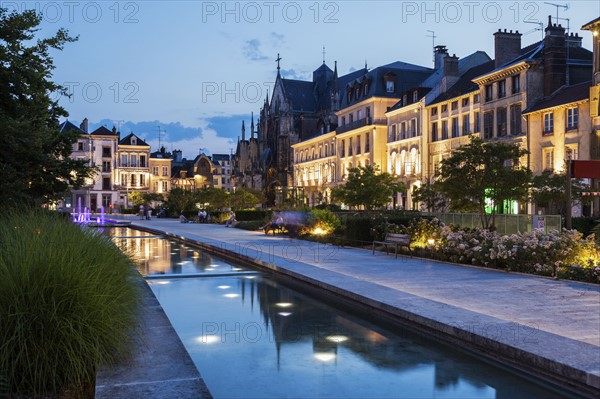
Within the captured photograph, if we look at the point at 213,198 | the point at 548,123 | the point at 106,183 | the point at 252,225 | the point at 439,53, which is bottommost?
the point at 252,225

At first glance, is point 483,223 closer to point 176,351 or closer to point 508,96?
point 176,351

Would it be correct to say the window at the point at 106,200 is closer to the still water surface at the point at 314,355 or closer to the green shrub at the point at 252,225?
the green shrub at the point at 252,225

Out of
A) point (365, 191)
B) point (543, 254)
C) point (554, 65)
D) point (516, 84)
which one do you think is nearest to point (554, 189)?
point (365, 191)

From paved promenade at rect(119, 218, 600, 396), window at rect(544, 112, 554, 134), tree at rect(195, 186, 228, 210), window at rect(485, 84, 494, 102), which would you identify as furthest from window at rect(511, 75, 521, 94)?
tree at rect(195, 186, 228, 210)

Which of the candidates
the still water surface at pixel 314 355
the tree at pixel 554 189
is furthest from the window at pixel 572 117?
the still water surface at pixel 314 355

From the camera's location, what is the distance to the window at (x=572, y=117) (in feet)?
116

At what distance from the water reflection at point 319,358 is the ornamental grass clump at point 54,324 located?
1.43 meters

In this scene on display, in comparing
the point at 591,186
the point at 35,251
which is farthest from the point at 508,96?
the point at 35,251

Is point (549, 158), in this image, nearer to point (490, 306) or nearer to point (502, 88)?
point (502, 88)

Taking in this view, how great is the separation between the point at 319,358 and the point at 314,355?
16cm

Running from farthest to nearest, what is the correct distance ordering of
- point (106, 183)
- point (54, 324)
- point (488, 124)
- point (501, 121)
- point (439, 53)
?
point (106, 183) < point (439, 53) < point (488, 124) < point (501, 121) < point (54, 324)

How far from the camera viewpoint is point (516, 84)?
41.7m

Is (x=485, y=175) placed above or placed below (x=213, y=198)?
below

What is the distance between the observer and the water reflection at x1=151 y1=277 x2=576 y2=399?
21.6ft
